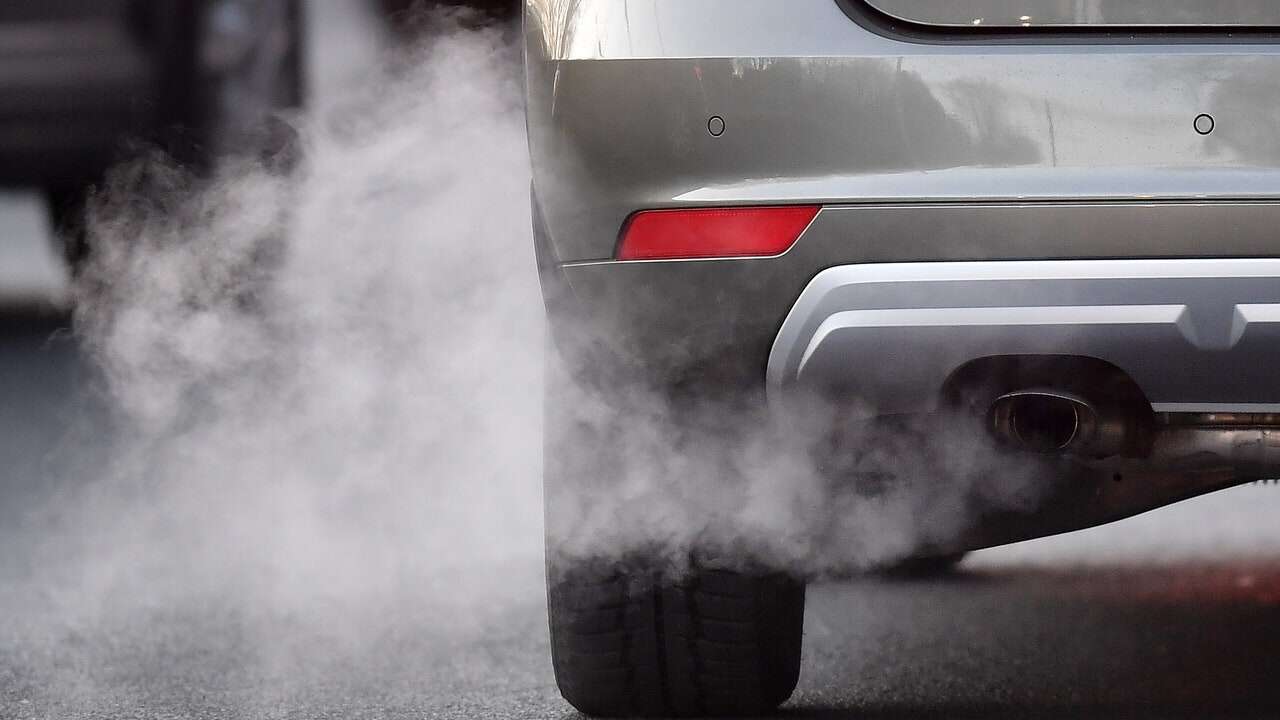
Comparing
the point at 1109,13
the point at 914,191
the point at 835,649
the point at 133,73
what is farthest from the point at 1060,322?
the point at 133,73

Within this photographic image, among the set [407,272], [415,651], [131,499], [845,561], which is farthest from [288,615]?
[407,272]

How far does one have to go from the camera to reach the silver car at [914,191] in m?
1.69

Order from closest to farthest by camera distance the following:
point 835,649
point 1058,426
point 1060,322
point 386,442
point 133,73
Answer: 1. point 1060,322
2. point 1058,426
3. point 835,649
4. point 386,442
5. point 133,73

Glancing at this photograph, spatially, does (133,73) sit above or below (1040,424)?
below

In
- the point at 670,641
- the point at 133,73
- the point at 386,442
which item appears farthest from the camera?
the point at 133,73

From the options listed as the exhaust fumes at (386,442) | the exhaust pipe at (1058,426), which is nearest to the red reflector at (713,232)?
the exhaust fumes at (386,442)

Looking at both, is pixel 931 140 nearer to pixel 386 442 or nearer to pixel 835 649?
pixel 835 649

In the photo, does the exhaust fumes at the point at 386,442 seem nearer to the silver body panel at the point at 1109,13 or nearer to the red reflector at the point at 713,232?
the red reflector at the point at 713,232

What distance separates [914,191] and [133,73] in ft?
22.2

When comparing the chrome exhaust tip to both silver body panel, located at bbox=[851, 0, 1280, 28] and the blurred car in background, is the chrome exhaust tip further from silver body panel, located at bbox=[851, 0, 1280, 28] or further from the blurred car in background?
the blurred car in background

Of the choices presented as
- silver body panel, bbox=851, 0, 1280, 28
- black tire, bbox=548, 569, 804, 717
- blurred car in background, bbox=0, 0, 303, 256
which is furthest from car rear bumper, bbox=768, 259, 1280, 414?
blurred car in background, bbox=0, 0, 303, 256

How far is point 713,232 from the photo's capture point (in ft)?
5.74

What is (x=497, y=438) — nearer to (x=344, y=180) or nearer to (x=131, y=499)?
(x=131, y=499)

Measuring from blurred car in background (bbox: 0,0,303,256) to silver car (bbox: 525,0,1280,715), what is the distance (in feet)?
20.2
